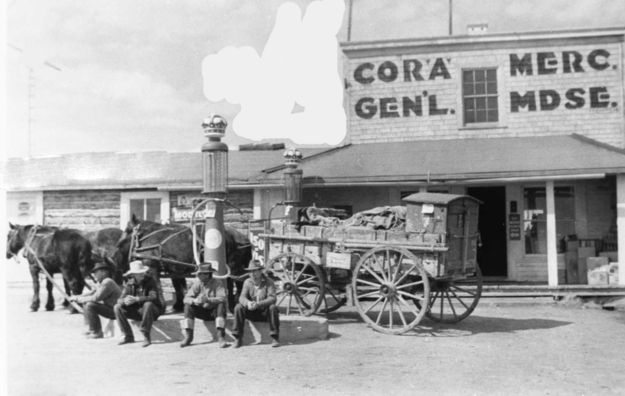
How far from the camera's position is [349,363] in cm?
755

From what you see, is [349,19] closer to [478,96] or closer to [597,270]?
[478,96]

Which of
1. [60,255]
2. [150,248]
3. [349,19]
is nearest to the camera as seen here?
[150,248]

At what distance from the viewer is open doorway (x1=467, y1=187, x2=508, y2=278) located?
15.5 meters

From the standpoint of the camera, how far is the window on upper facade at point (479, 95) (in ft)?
51.9

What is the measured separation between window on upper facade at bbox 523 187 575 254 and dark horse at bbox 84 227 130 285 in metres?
9.13

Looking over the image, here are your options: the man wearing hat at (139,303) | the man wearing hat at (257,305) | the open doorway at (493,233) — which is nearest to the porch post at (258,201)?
the open doorway at (493,233)

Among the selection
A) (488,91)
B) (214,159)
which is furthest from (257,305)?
(488,91)

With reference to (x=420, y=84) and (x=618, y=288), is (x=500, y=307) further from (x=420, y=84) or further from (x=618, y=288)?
(x=420, y=84)

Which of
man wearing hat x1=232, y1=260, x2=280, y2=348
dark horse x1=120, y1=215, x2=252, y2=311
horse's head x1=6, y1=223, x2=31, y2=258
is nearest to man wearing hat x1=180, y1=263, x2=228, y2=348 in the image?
man wearing hat x1=232, y1=260, x2=280, y2=348

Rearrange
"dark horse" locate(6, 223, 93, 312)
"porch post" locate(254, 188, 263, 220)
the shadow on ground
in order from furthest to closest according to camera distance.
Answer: "porch post" locate(254, 188, 263, 220)
"dark horse" locate(6, 223, 93, 312)
the shadow on ground

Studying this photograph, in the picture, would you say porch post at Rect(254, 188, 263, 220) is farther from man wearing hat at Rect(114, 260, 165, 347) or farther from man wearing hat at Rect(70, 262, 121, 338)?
man wearing hat at Rect(114, 260, 165, 347)

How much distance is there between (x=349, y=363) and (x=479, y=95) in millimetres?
10144

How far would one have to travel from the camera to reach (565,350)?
824cm

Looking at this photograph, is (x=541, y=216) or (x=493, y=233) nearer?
(x=541, y=216)
